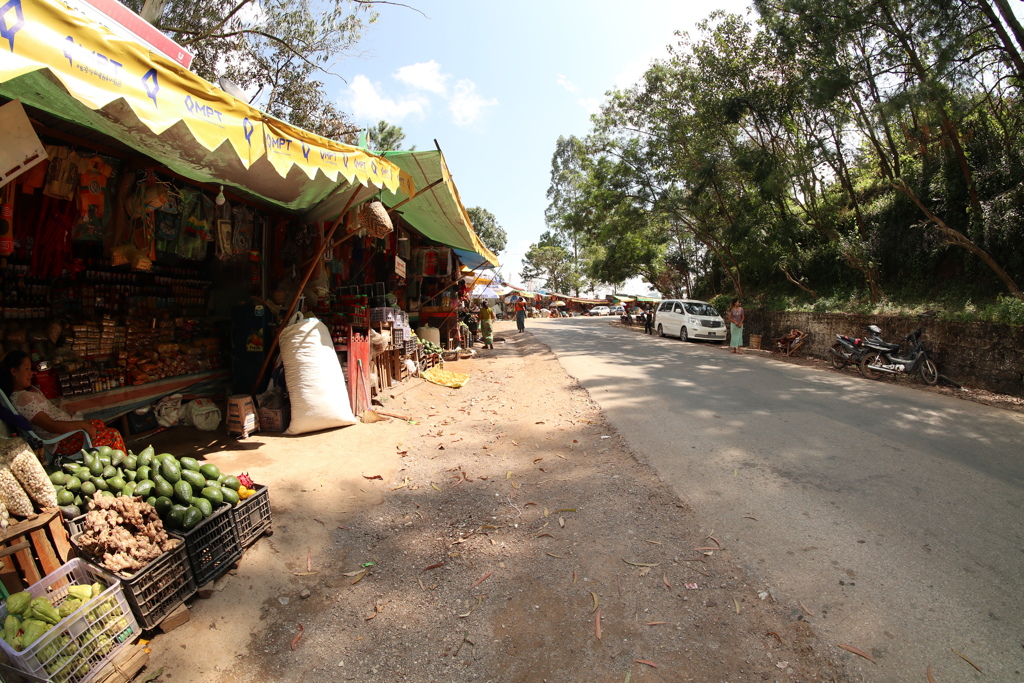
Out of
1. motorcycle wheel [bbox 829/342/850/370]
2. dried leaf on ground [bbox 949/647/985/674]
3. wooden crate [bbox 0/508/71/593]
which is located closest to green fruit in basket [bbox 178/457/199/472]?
wooden crate [bbox 0/508/71/593]

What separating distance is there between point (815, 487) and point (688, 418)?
7.98 ft

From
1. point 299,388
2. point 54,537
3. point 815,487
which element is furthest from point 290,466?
point 815,487

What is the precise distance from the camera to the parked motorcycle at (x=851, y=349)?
10.8m

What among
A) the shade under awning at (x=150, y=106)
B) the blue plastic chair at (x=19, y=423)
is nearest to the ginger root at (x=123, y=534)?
the blue plastic chair at (x=19, y=423)

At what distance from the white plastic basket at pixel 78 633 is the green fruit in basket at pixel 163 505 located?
1.41 ft

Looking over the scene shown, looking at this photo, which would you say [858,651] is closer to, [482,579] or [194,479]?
[482,579]

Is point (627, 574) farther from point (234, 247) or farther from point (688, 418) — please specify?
point (234, 247)

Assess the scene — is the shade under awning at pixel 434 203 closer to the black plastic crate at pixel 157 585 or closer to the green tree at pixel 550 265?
the black plastic crate at pixel 157 585

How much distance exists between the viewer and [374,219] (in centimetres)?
620

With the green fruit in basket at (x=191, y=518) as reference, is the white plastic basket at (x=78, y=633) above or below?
below

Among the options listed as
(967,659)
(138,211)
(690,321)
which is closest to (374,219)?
(138,211)

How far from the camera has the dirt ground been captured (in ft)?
7.92

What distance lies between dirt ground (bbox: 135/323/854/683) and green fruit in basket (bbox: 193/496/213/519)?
43 centimetres

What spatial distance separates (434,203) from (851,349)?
9.76 metres
